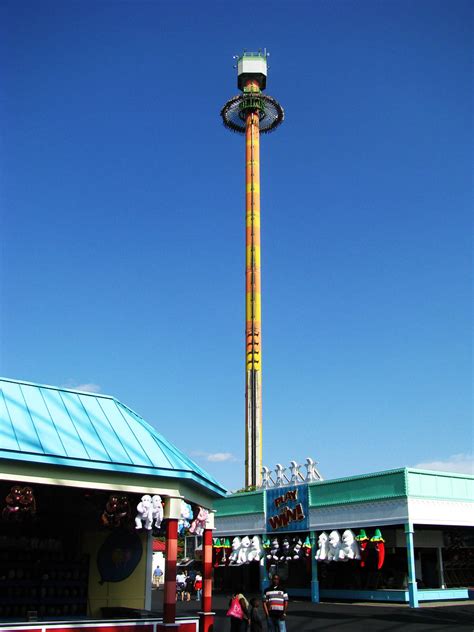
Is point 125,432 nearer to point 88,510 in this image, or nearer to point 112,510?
point 112,510

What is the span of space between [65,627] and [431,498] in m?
20.5

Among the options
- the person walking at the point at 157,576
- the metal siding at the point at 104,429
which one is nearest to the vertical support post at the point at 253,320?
the person walking at the point at 157,576

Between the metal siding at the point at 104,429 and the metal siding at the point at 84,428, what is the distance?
0.41ft

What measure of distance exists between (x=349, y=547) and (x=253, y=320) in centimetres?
2670

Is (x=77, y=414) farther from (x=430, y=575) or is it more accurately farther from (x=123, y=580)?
(x=430, y=575)

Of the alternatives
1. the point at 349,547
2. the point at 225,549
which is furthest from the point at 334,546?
the point at 225,549

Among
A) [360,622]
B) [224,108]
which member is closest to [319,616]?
[360,622]

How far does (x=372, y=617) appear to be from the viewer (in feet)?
86.2

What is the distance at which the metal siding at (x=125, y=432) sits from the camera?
Result: 1677 centimetres

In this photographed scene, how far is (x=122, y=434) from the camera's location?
17828mm

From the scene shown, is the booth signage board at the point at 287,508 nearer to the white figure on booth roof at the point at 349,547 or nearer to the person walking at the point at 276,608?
the white figure on booth roof at the point at 349,547

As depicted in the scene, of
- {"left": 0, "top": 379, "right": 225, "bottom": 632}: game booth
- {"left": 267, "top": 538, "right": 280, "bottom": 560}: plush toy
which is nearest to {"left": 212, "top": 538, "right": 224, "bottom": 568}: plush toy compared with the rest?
{"left": 267, "top": 538, "right": 280, "bottom": 560}: plush toy

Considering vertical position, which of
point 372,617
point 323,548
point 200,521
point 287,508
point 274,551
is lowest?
point 372,617

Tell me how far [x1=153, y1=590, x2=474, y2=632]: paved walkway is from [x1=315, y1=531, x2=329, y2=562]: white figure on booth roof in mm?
2159
